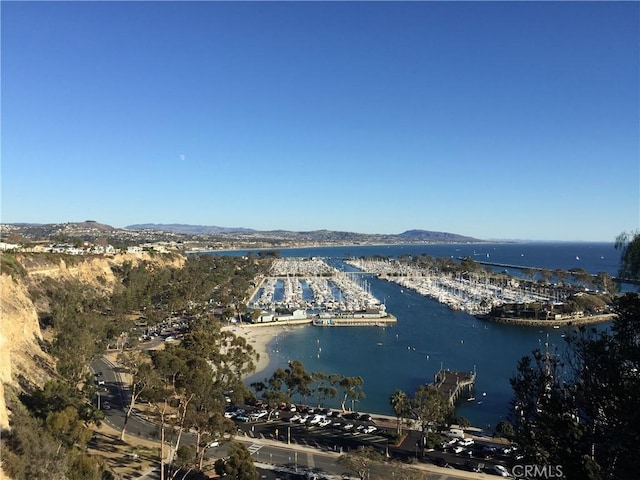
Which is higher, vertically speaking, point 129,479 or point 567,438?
point 567,438

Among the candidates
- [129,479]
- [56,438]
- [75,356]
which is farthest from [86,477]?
[75,356]

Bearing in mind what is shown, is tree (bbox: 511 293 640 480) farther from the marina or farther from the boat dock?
the marina


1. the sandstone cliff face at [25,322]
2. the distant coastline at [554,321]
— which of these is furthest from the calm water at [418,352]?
the sandstone cliff face at [25,322]

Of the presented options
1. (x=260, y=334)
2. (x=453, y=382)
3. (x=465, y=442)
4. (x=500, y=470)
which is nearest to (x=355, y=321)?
(x=260, y=334)

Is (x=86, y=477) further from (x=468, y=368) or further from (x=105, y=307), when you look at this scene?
(x=105, y=307)

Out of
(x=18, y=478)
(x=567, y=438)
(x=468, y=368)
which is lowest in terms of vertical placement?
(x=468, y=368)

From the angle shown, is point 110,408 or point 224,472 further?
point 110,408

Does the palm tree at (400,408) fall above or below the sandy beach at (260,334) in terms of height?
above

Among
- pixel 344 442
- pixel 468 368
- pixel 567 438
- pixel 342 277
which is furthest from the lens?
pixel 342 277

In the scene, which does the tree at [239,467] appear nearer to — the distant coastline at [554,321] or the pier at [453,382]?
the pier at [453,382]
